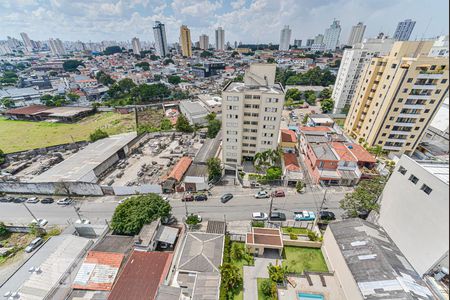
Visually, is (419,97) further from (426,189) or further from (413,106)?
(426,189)

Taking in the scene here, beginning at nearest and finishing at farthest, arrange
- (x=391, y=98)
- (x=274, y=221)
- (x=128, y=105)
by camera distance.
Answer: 1. (x=274, y=221)
2. (x=391, y=98)
3. (x=128, y=105)

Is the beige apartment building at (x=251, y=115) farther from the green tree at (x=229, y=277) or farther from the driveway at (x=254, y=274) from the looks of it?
the green tree at (x=229, y=277)

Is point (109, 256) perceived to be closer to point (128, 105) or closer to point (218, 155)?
point (218, 155)

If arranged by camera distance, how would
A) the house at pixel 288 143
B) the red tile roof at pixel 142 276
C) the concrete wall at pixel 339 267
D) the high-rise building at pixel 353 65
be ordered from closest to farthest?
the concrete wall at pixel 339 267, the red tile roof at pixel 142 276, the house at pixel 288 143, the high-rise building at pixel 353 65

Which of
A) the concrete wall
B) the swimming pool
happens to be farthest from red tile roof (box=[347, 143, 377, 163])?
the swimming pool

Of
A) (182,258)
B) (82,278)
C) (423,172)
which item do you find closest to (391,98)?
(423,172)

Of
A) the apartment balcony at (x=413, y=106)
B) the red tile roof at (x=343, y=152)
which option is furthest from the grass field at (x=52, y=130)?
the apartment balcony at (x=413, y=106)

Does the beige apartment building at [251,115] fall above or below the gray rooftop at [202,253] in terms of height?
above
